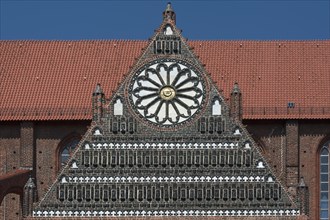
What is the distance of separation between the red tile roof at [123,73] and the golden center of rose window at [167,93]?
467 centimetres

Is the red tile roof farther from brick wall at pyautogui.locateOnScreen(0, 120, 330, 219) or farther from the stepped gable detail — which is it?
the stepped gable detail

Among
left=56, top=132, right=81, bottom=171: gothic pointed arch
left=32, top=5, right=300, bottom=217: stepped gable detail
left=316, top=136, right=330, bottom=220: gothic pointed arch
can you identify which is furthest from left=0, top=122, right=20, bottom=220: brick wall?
left=316, top=136, right=330, bottom=220: gothic pointed arch

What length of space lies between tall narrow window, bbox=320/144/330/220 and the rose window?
636cm

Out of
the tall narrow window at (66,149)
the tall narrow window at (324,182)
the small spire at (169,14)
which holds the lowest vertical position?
the tall narrow window at (324,182)

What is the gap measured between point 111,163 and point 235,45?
31.2ft

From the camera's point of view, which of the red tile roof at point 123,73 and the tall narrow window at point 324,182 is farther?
the red tile roof at point 123,73

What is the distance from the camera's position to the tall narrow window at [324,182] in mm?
31984

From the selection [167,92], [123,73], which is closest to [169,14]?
[167,92]

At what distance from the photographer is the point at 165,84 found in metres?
28.0

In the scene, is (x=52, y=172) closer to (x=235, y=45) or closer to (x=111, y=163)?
(x=111, y=163)

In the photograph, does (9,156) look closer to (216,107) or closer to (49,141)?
(49,141)

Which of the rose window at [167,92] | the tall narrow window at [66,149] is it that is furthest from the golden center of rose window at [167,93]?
the tall narrow window at [66,149]

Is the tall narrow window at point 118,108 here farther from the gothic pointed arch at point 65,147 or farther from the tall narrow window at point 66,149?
the tall narrow window at point 66,149

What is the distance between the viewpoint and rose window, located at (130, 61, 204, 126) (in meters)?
27.8
